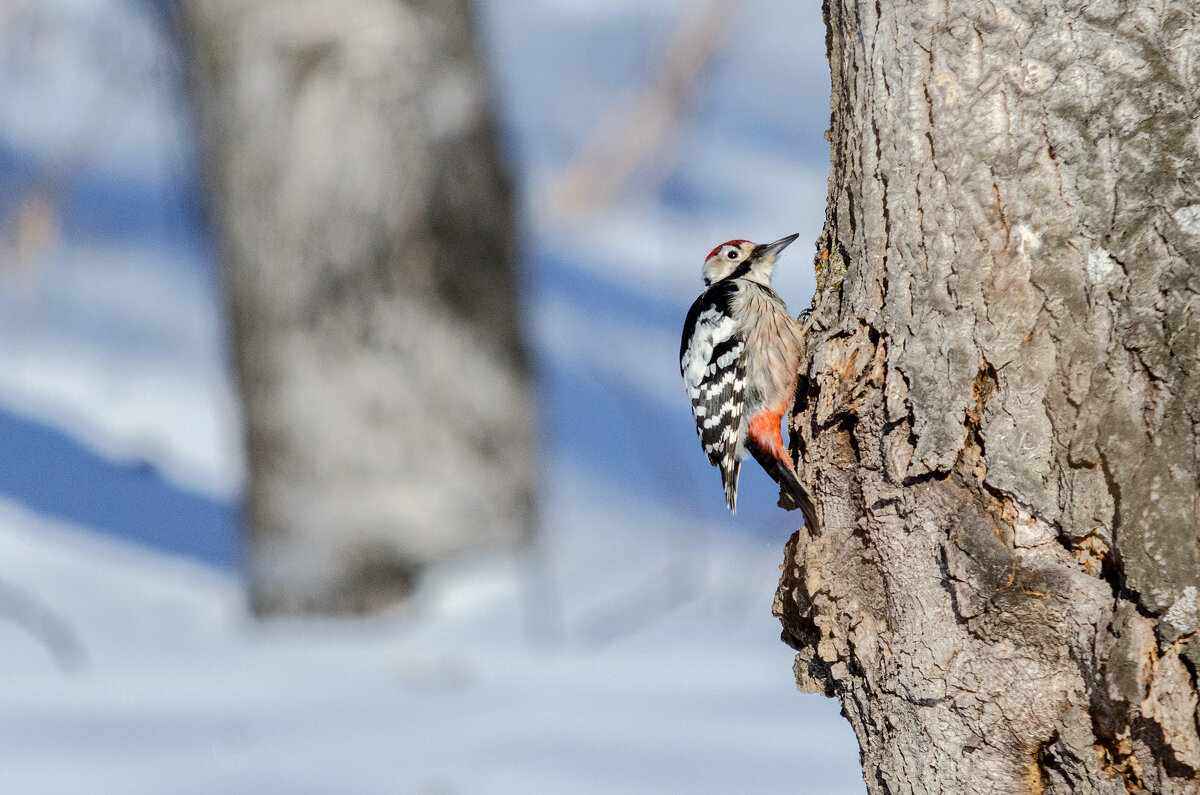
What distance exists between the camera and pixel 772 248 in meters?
3.05

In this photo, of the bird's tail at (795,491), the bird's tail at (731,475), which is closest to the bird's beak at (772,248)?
the bird's tail at (731,475)

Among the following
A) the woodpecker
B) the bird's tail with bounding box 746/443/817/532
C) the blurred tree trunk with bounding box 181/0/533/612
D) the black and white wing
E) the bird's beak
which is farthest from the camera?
the blurred tree trunk with bounding box 181/0/533/612

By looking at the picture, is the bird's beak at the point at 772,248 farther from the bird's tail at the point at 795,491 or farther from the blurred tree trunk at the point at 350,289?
the blurred tree trunk at the point at 350,289

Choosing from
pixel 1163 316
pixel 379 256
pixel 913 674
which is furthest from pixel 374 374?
pixel 1163 316

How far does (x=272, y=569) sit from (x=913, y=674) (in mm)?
3117

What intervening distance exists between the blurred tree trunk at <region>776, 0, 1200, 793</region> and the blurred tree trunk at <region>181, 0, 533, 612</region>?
258 centimetres

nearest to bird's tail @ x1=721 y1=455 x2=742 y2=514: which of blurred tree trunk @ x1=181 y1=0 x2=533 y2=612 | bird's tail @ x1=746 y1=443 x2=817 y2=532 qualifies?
bird's tail @ x1=746 y1=443 x2=817 y2=532

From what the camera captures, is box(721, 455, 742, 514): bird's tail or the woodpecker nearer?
the woodpecker

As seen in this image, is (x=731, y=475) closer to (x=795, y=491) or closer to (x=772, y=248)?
(x=772, y=248)

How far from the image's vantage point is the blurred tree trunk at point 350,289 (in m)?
4.07

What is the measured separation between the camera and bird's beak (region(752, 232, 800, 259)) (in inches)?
116

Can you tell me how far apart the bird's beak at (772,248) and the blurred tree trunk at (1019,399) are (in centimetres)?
123

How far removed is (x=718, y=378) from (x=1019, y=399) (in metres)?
1.24

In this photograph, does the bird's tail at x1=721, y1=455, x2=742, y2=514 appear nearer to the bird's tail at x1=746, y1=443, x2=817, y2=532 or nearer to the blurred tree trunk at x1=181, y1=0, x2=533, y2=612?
the bird's tail at x1=746, y1=443, x2=817, y2=532
